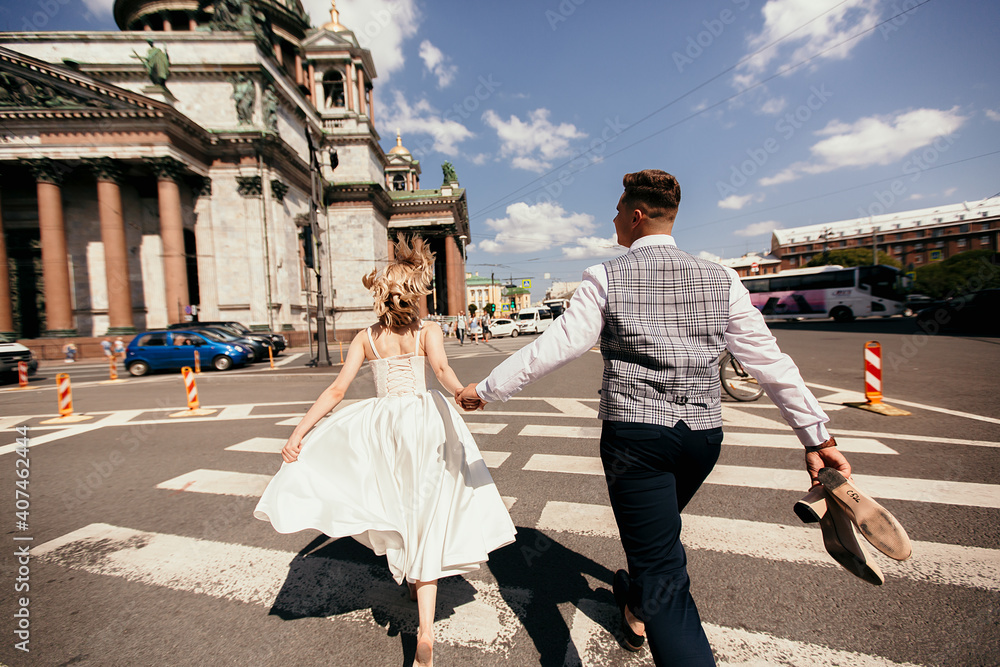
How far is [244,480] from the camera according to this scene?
4664 millimetres

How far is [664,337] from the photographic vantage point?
1692 mm

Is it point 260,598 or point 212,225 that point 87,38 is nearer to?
point 212,225

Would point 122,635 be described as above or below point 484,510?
below

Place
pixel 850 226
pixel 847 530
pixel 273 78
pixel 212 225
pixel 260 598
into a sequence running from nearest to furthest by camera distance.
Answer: pixel 847 530
pixel 260 598
pixel 212 225
pixel 273 78
pixel 850 226

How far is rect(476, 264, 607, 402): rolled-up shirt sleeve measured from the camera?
1758 mm

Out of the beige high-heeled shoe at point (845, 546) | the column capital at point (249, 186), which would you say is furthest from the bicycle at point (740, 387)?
the column capital at point (249, 186)

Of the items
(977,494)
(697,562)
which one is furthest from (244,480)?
(977,494)

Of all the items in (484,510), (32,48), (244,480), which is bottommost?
(244,480)

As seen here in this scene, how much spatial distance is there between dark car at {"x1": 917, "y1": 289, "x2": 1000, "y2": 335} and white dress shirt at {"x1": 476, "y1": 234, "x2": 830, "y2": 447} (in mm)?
24346

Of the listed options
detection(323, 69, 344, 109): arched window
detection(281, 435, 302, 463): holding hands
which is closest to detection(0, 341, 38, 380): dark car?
detection(281, 435, 302, 463): holding hands

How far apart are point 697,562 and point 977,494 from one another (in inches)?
105

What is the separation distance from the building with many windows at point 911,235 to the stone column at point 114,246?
7362cm

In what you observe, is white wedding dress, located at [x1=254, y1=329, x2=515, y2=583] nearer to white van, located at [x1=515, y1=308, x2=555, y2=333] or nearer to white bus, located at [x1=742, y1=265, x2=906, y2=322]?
white bus, located at [x1=742, y1=265, x2=906, y2=322]

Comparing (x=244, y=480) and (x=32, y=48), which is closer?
(x=244, y=480)
